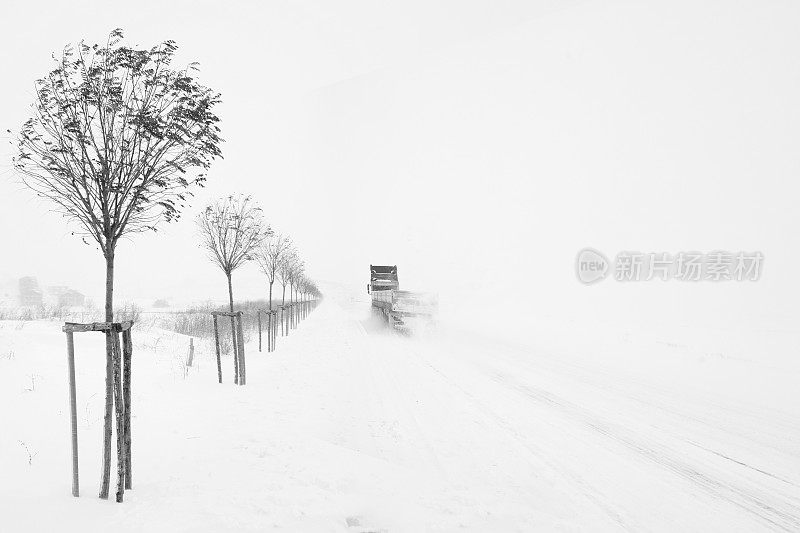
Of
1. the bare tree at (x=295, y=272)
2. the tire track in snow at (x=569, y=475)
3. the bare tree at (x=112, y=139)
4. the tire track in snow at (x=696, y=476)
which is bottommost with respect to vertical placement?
the tire track in snow at (x=696, y=476)

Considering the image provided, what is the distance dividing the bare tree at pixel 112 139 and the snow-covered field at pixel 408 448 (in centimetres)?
114

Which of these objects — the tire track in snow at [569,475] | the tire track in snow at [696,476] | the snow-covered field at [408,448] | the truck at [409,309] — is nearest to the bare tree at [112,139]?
the snow-covered field at [408,448]

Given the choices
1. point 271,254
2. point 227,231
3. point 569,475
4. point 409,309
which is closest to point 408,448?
point 569,475

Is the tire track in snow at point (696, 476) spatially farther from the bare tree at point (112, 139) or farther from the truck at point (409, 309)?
the truck at point (409, 309)

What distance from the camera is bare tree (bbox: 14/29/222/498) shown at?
13.7 feet

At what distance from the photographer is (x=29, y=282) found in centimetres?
5181

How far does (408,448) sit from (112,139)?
550 centimetres

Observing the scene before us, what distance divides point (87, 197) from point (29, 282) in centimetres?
6509

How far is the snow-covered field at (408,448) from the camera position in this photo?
4129 mm

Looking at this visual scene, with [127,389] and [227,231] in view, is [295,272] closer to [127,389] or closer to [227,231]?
[227,231]

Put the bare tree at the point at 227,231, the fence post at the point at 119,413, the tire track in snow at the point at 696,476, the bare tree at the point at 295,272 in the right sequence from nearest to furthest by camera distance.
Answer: the fence post at the point at 119,413 → the tire track in snow at the point at 696,476 → the bare tree at the point at 227,231 → the bare tree at the point at 295,272

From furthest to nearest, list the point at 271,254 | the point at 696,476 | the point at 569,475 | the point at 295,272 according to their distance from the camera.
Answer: the point at 295,272
the point at 271,254
the point at 696,476
the point at 569,475

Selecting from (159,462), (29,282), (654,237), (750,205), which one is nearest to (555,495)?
(159,462)

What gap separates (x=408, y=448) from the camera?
238 inches
